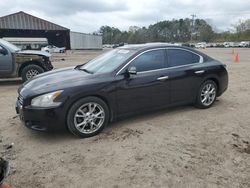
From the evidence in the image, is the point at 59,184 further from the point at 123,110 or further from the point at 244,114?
the point at 244,114

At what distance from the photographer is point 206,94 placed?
19.9ft

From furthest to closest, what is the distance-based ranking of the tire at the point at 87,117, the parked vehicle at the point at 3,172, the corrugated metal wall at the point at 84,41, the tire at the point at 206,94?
the corrugated metal wall at the point at 84,41 < the tire at the point at 206,94 < the tire at the point at 87,117 < the parked vehicle at the point at 3,172

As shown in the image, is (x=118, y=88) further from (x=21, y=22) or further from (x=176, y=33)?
(x=176, y=33)

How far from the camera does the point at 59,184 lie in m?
3.21

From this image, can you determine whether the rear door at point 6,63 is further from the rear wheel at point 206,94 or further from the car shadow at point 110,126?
the rear wheel at point 206,94

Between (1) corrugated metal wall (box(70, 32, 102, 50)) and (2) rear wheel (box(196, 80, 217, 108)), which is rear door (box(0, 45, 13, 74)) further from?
(1) corrugated metal wall (box(70, 32, 102, 50))

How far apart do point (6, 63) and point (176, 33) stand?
4565 inches

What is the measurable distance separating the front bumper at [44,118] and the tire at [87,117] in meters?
0.15

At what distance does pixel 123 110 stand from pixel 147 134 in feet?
2.06

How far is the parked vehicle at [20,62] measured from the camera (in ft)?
30.6

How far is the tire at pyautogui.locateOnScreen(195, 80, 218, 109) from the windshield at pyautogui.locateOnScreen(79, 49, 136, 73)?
1.88m

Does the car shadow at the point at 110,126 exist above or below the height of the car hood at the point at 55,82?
below

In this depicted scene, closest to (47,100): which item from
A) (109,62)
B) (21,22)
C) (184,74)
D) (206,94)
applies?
(109,62)

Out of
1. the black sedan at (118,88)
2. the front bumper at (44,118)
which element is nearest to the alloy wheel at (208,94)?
the black sedan at (118,88)
